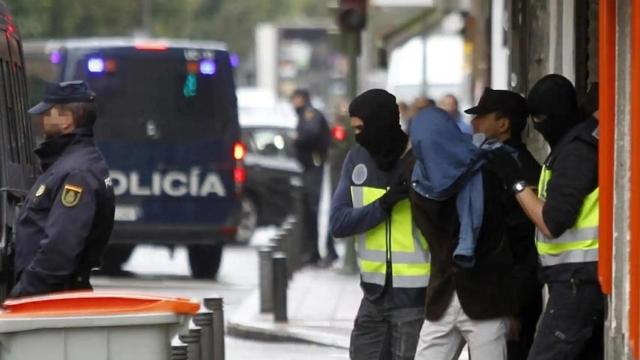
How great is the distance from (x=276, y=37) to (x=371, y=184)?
5024 cm

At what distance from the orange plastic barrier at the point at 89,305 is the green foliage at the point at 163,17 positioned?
138 feet

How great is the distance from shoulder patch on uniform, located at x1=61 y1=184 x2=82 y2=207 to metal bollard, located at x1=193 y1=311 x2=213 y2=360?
1583mm

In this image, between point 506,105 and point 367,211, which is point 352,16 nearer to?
point 506,105

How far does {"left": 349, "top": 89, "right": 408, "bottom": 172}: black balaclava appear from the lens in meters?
Result: 8.41

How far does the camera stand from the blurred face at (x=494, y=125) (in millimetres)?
8789

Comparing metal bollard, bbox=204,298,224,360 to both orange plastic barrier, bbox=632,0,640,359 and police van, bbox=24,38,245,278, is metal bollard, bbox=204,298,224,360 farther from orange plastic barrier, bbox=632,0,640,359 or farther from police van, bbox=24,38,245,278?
police van, bbox=24,38,245,278

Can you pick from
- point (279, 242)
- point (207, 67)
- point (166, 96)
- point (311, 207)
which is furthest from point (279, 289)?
point (311, 207)

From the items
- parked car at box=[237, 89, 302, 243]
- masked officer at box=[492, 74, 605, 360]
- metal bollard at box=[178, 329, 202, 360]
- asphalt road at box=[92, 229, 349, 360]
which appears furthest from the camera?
parked car at box=[237, 89, 302, 243]

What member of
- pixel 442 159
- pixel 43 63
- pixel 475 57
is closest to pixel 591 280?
pixel 442 159

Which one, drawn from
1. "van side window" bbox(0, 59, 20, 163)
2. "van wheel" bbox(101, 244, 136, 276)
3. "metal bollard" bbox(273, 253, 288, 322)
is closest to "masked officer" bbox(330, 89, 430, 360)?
"van side window" bbox(0, 59, 20, 163)

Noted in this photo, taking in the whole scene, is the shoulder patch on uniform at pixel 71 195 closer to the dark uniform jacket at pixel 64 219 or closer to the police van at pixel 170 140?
the dark uniform jacket at pixel 64 219

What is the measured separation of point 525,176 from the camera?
8641mm

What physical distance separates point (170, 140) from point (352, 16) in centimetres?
228

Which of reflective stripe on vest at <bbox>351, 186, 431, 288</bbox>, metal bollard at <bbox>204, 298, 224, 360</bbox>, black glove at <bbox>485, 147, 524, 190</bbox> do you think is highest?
black glove at <bbox>485, 147, 524, 190</bbox>
